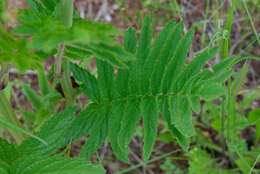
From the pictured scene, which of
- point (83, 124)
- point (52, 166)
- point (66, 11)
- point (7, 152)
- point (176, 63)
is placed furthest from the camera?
point (83, 124)

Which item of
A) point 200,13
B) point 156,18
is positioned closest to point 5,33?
point 156,18

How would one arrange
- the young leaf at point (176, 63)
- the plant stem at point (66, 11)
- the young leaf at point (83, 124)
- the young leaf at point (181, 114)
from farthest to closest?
the young leaf at point (83, 124) → the young leaf at point (176, 63) → the young leaf at point (181, 114) → the plant stem at point (66, 11)

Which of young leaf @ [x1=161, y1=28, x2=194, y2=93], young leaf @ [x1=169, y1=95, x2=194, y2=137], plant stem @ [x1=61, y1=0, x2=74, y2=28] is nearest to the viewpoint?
plant stem @ [x1=61, y1=0, x2=74, y2=28]

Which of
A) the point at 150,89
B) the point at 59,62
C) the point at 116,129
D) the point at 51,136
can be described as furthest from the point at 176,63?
the point at 51,136

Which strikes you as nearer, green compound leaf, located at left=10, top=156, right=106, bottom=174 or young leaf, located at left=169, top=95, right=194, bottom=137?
green compound leaf, located at left=10, top=156, right=106, bottom=174

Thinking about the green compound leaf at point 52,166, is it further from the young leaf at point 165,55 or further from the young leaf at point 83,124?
the young leaf at point 165,55

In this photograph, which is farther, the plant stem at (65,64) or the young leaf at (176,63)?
the young leaf at (176,63)

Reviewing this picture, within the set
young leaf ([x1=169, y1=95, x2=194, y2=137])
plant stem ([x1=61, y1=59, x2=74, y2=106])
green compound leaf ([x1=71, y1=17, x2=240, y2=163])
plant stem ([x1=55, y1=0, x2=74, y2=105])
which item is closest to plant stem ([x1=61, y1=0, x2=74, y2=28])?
plant stem ([x1=55, y1=0, x2=74, y2=105])

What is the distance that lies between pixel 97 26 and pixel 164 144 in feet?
5.95

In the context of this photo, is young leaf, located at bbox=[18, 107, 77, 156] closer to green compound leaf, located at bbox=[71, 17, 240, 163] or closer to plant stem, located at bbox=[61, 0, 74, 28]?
green compound leaf, located at bbox=[71, 17, 240, 163]

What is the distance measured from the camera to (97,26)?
1010 mm

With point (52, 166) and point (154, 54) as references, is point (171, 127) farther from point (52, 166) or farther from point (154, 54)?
point (52, 166)

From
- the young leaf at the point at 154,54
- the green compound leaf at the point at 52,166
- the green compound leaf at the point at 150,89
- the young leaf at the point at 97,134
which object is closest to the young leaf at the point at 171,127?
the green compound leaf at the point at 150,89

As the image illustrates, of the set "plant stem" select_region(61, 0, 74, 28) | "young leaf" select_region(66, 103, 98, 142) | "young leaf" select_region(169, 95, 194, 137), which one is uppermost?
"plant stem" select_region(61, 0, 74, 28)
